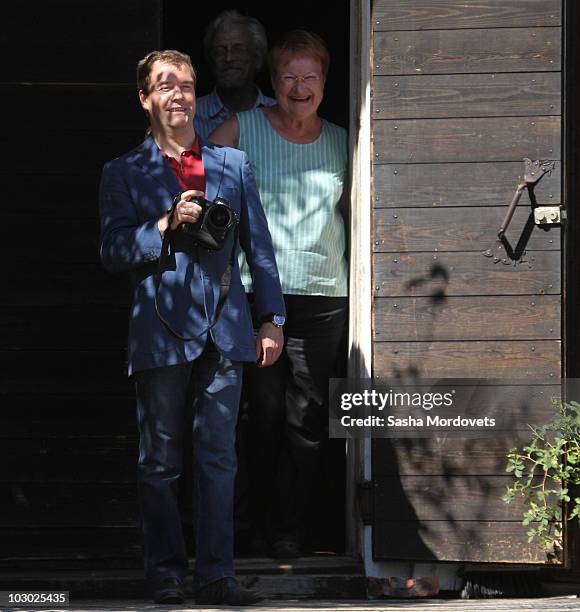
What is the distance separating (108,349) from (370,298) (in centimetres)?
109

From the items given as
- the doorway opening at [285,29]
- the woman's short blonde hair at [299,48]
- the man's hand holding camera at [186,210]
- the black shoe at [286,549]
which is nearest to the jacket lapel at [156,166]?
the man's hand holding camera at [186,210]

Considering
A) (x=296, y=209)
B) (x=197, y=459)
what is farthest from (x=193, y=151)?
Answer: (x=197, y=459)

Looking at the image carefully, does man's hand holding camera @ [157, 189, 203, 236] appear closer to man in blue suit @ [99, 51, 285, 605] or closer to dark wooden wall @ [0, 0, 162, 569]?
man in blue suit @ [99, 51, 285, 605]

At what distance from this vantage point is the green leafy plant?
21.6ft

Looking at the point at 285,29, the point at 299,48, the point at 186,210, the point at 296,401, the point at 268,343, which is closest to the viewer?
the point at 186,210

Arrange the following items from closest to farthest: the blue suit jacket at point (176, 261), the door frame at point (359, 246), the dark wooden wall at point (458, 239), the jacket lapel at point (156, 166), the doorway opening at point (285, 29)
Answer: the blue suit jacket at point (176, 261), the jacket lapel at point (156, 166), the dark wooden wall at point (458, 239), the door frame at point (359, 246), the doorway opening at point (285, 29)

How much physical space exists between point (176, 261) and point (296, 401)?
130 cm

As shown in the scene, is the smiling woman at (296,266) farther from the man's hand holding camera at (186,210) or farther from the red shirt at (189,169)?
the man's hand holding camera at (186,210)

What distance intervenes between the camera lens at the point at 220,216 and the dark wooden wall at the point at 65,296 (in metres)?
1.24

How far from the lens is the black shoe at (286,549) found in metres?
6.92

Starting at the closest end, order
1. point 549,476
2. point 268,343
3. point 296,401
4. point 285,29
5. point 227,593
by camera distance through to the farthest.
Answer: point 227,593 < point 268,343 < point 549,476 < point 296,401 < point 285,29

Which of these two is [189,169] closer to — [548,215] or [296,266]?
[296,266]

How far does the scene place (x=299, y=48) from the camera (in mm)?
6910

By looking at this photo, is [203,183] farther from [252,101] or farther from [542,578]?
[542,578]
